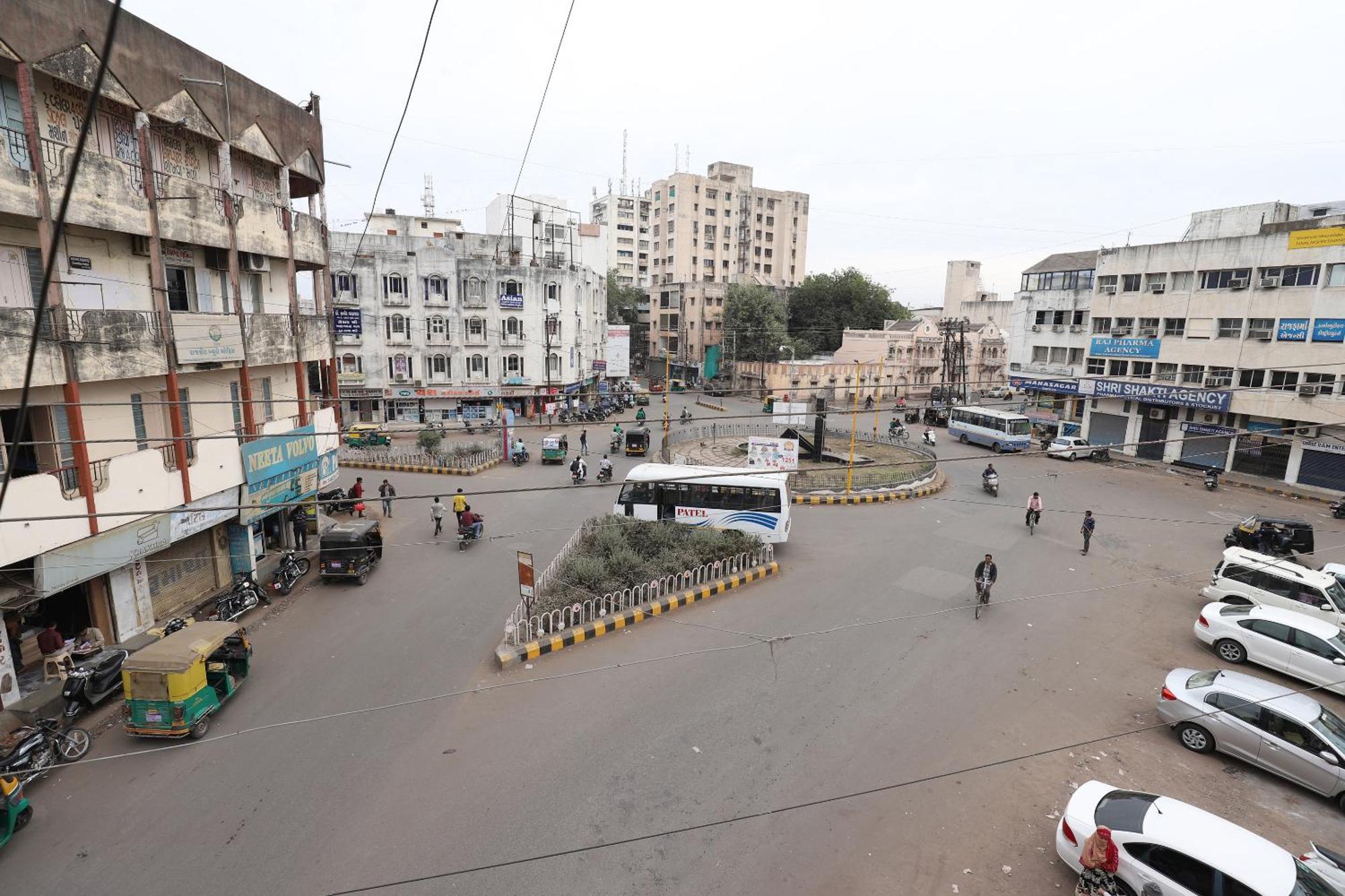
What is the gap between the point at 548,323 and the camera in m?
41.6

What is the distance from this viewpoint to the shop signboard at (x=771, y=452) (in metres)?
24.1

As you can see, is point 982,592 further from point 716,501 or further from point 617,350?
point 617,350

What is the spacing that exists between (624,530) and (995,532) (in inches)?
459

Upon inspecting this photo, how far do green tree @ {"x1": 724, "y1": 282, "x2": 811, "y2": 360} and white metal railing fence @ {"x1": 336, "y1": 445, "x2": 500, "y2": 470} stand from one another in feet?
112

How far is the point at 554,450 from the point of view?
29.5 meters

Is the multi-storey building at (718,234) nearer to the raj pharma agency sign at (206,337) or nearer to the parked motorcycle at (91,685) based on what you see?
the raj pharma agency sign at (206,337)

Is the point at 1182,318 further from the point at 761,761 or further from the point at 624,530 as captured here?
the point at 761,761

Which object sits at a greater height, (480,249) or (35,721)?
(480,249)

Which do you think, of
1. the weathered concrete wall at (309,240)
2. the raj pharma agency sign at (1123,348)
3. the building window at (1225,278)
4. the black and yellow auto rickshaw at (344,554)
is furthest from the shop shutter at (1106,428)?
the weathered concrete wall at (309,240)

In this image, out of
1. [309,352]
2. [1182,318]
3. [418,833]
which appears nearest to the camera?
[418,833]

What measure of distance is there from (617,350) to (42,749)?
4507 centimetres

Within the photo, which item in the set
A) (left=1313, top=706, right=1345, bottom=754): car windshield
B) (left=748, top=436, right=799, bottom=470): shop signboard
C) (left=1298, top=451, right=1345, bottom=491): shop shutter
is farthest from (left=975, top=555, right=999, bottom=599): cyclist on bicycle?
(left=1298, top=451, right=1345, bottom=491): shop shutter

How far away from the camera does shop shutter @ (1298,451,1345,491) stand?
25.4 meters

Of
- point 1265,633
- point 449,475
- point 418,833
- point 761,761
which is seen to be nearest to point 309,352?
point 449,475
